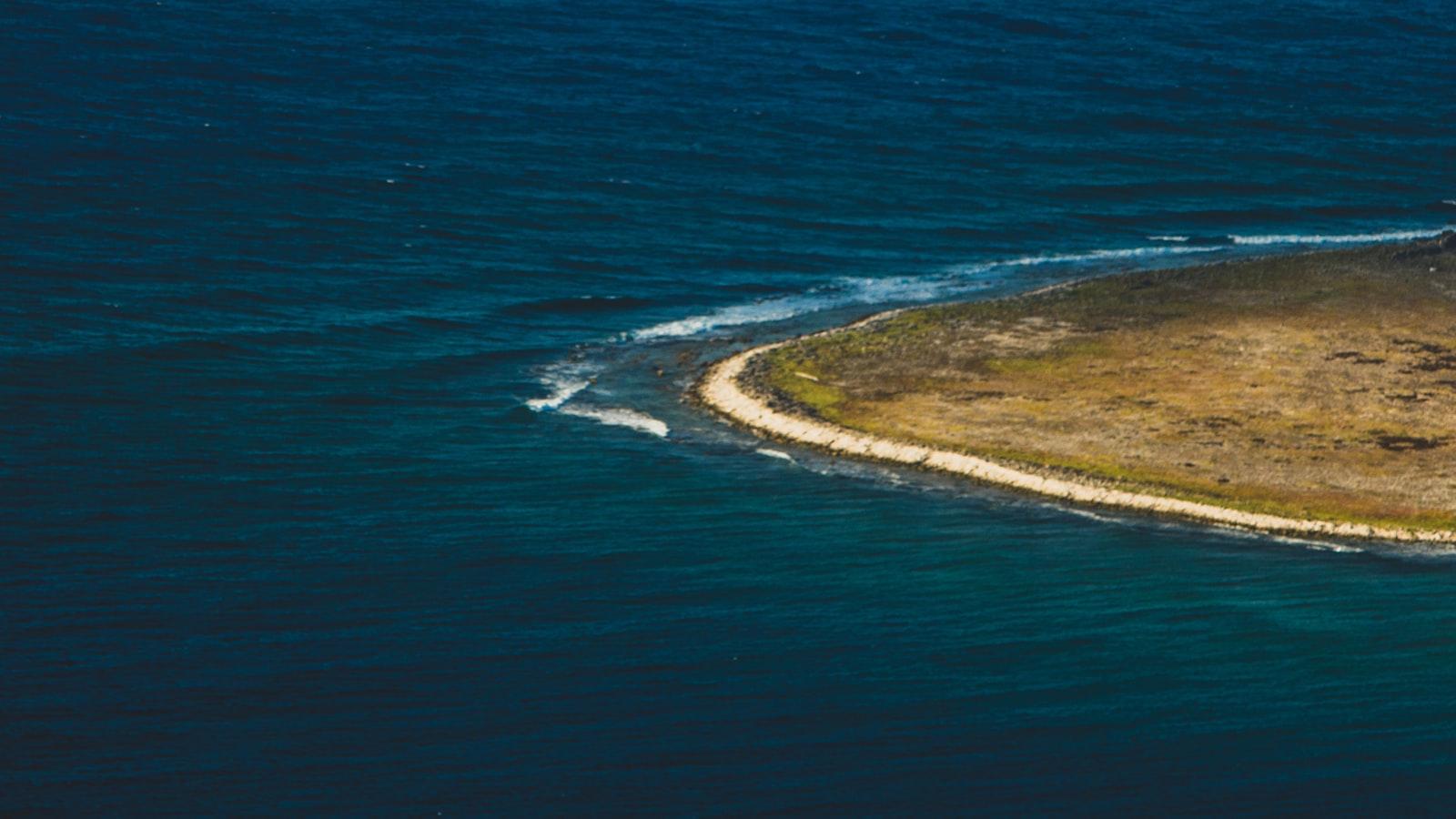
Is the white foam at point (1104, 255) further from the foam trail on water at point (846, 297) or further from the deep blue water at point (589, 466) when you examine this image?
the deep blue water at point (589, 466)

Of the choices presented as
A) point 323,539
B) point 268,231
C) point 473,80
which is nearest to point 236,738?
point 323,539

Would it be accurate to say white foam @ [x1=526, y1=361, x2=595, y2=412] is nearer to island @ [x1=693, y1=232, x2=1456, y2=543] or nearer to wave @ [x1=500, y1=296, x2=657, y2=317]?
island @ [x1=693, y1=232, x2=1456, y2=543]

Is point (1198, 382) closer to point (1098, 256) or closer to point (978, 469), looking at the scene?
point (978, 469)

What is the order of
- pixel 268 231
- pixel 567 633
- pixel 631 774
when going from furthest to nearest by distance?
pixel 268 231, pixel 567 633, pixel 631 774

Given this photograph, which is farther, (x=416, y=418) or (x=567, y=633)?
(x=416, y=418)

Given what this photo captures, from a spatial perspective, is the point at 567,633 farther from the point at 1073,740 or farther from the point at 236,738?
the point at 1073,740

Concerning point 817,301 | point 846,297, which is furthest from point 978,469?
point 846,297

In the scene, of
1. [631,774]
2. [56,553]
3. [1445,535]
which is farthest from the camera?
[1445,535]

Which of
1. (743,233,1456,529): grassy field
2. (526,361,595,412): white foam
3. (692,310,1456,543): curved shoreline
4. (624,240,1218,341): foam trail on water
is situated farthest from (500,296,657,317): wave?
(692,310,1456,543): curved shoreline

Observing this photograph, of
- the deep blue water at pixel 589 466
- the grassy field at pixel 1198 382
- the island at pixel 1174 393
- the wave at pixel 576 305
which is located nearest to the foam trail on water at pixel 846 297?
the deep blue water at pixel 589 466
